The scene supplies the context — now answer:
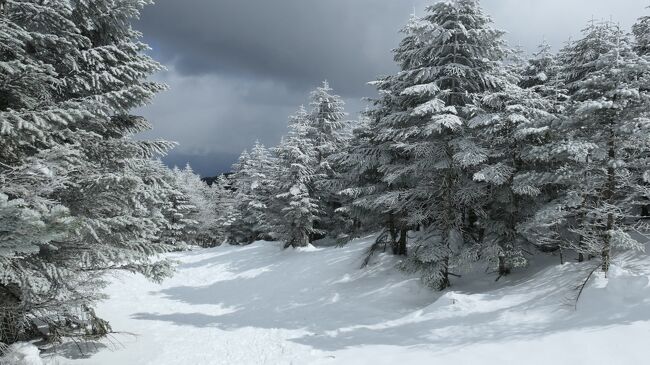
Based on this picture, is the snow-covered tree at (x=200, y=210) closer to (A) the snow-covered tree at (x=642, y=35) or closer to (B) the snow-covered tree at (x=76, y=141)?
(B) the snow-covered tree at (x=76, y=141)

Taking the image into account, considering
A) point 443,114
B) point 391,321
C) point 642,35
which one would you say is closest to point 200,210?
point 391,321

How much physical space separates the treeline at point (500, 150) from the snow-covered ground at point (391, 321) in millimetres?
1255

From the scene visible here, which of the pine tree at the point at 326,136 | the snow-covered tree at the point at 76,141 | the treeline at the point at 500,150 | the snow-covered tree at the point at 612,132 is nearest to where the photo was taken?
the snow-covered tree at the point at 76,141

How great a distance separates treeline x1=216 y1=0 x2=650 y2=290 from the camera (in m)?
11.1

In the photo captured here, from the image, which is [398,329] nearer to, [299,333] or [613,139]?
[299,333]

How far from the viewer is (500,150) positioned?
14453 mm

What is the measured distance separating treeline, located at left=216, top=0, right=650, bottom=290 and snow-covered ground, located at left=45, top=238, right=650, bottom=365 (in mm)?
1255

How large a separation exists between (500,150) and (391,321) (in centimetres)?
745

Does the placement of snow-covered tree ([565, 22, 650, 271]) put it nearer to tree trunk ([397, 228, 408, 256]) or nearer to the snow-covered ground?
the snow-covered ground

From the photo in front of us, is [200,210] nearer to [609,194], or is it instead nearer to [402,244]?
[402,244]

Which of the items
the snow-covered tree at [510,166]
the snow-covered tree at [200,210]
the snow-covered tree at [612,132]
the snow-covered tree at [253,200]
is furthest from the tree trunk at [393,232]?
the snow-covered tree at [200,210]

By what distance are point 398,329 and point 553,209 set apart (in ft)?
20.2

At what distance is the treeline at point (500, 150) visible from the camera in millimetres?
11078

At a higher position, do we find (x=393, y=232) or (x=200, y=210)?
(x=200, y=210)
